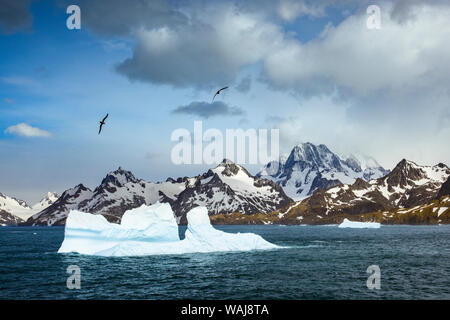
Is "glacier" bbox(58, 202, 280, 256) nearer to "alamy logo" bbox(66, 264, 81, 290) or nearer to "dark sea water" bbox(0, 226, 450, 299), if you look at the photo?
"dark sea water" bbox(0, 226, 450, 299)

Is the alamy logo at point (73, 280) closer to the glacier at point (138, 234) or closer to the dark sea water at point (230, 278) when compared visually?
the dark sea water at point (230, 278)

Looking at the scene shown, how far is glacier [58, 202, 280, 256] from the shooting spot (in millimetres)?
74000

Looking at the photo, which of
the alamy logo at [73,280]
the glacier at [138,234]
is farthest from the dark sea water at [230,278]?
the glacier at [138,234]

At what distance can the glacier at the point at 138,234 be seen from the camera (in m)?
74.0

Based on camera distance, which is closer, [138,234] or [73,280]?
[73,280]

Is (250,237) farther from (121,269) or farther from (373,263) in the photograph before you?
(121,269)

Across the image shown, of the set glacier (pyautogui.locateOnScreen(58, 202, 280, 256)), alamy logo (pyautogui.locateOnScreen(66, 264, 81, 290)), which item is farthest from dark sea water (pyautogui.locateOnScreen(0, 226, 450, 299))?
glacier (pyautogui.locateOnScreen(58, 202, 280, 256))

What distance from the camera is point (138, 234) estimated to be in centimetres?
7581

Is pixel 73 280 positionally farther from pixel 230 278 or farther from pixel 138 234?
pixel 138 234

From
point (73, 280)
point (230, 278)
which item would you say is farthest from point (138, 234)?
point (230, 278)
